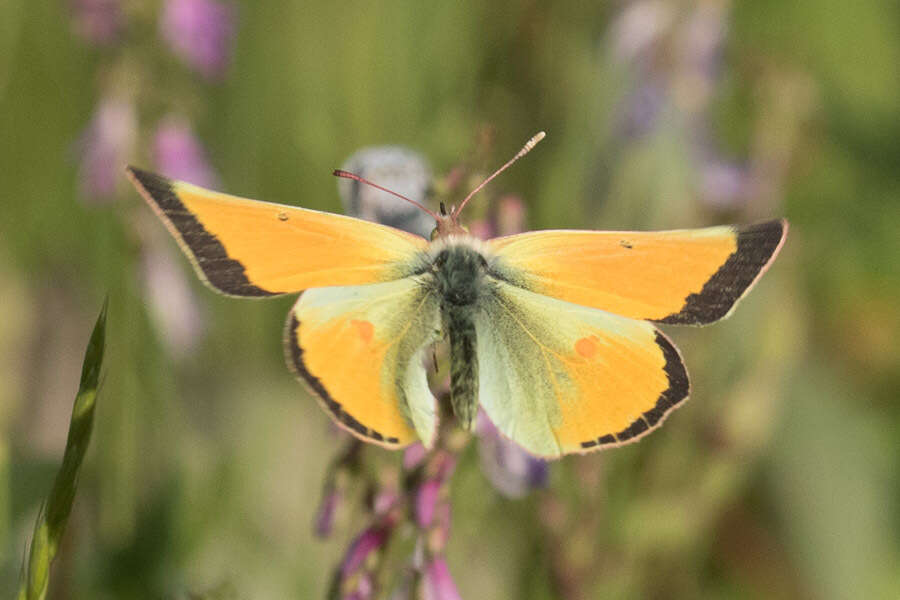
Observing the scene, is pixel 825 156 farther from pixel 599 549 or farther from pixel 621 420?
pixel 621 420

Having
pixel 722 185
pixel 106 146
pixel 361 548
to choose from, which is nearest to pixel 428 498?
pixel 361 548

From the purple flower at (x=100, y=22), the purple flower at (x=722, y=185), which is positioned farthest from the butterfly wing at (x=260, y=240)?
the purple flower at (x=722, y=185)

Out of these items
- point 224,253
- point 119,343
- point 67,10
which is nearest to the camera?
point 224,253

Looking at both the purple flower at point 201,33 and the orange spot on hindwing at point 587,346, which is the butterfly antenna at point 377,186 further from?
the purple flower at point 201,33

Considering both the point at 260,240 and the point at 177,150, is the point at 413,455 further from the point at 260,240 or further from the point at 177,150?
the point at 177,150

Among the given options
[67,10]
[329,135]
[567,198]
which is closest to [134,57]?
[67,10]

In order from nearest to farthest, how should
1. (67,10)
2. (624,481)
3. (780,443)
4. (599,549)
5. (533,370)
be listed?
(533,370), (599,549), (624,481), (67,10), (780,443)
